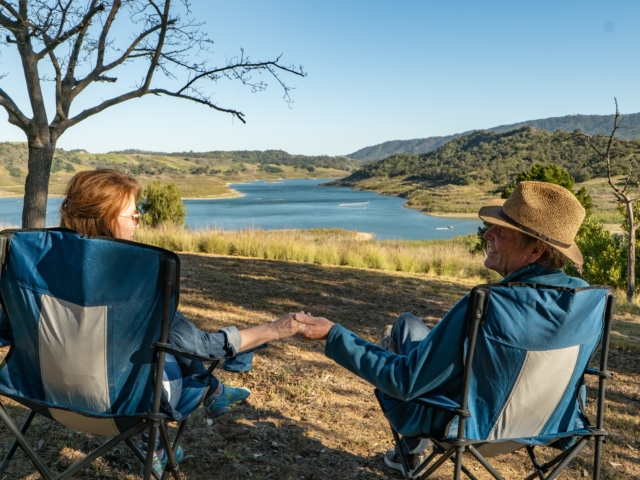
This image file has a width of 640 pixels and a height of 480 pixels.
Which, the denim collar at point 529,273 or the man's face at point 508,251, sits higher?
the man's face at point 508,251

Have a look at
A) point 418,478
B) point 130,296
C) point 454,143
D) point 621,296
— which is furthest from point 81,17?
point 454,143

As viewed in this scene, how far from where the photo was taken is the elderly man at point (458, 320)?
150 cm

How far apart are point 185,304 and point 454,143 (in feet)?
384

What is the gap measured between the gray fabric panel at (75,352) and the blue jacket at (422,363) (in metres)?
0.65

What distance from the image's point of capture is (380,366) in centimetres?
157

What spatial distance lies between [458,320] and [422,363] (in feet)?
0.53

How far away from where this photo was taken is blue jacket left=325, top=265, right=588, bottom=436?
1478mm

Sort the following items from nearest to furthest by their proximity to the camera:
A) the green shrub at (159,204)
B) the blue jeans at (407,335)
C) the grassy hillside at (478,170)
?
the blue jeans at (407,335) → the green shrub at (159,204) → the grassy hillside at (478,170)

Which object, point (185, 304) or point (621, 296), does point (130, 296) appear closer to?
point (185, 304)

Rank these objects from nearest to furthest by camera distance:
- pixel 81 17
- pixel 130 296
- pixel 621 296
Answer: pixel 130 296 → pixel 81 17 → pixel 621 296

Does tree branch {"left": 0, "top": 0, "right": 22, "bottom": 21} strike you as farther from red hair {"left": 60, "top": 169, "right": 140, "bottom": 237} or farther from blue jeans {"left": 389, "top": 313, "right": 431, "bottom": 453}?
blue jeans {"left": 389, "top": 313, "right": 431, "bottom": 453}

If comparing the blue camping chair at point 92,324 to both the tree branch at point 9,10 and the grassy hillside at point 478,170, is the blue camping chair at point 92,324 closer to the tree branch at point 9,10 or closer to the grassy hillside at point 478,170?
the tree branch at point 9,10

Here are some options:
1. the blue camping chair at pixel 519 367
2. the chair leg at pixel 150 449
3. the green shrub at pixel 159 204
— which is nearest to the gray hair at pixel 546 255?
the blue camping chair at pixel 519 367

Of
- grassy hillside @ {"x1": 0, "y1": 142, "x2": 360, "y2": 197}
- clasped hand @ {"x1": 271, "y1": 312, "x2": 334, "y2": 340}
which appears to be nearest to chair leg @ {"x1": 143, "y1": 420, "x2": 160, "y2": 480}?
clasped hand @ {"x1": 271, "y1": 312, "x2": 334, "y2": 340}
